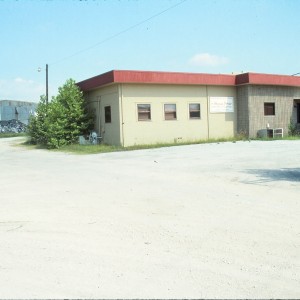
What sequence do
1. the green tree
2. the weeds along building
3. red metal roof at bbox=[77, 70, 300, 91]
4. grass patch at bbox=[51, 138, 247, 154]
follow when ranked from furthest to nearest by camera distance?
the green tree < the weeds along building < red metal roof at bbox=[77, 70, 300, 91] < grass patch at bbox=[51, 138, 247, 154]

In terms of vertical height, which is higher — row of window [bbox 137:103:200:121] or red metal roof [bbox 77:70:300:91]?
red metal roof [bbox 77:70:300:91]

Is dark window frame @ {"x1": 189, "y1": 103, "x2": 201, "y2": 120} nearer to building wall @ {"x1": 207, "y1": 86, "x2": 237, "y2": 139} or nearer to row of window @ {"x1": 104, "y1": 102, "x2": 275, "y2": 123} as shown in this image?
row of window @ {"x1": 104, "y1": 102, "x2": 275, "y2": 123}

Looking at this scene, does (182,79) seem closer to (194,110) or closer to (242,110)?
(194,110)

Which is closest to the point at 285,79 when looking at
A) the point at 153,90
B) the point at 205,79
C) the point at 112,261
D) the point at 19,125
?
the point at 205,79

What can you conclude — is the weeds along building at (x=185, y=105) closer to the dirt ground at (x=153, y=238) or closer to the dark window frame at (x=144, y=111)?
the dark window frame at (x=144, y=111)

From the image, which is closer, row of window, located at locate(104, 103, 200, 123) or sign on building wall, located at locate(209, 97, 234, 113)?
row of window, located at locate(104, 103, 200, 123)

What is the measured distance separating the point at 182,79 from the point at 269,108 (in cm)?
682

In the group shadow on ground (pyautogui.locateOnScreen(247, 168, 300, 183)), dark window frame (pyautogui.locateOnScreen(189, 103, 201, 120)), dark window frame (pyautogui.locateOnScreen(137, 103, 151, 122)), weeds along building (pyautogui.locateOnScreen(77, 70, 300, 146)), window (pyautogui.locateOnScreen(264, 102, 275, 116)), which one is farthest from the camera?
window (pyautogui.locateOnScreen(264, 102, 275, 116))

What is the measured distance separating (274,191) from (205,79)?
16.7m

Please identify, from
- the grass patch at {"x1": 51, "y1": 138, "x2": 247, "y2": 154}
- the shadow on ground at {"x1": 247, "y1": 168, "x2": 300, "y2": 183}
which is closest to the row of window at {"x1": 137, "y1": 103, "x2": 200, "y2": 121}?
the grass patch at {"x1": 51, "y1": 138, "x2": 247, "y2": 154}

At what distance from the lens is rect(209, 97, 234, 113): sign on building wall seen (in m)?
24.9

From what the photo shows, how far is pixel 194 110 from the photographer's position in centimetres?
2422

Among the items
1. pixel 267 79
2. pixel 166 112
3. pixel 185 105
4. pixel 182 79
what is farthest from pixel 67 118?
pixel 267 79

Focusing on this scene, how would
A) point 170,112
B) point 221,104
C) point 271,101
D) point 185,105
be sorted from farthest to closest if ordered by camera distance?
point 271,101, point 221,104, point 185,105, point 170,112
